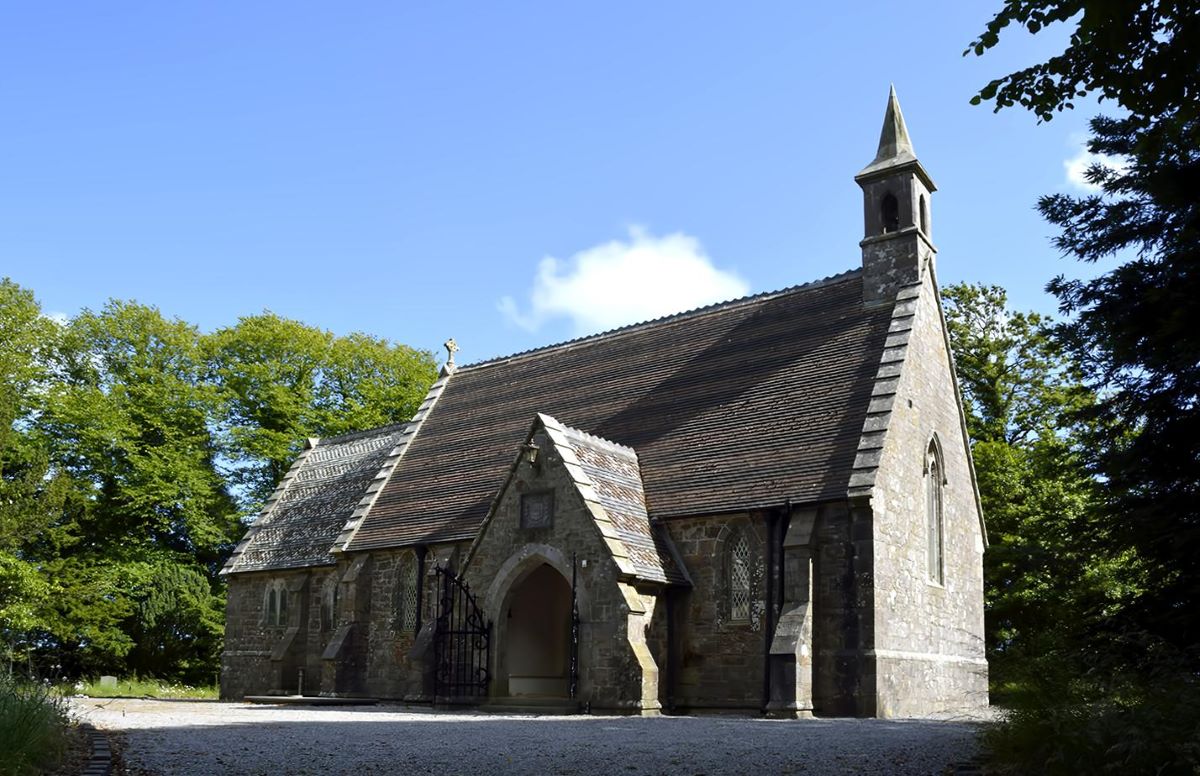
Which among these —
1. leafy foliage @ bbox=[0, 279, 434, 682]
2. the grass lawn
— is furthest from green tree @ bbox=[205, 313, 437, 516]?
the grass lawn

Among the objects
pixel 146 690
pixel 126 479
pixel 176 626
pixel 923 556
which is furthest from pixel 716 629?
pixel 126 479

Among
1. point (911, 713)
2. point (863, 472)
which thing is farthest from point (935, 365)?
point (911, 713)

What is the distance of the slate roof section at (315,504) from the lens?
3334 centimetres

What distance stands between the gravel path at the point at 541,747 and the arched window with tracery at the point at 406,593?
407 inches

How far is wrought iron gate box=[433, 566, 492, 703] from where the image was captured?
2392 cm

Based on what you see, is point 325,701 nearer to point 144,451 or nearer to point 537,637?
point 537,637

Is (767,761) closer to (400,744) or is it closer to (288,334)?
(400,744)

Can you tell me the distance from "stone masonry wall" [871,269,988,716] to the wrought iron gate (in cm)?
873

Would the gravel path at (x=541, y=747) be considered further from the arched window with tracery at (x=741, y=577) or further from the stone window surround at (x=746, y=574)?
the arched window with tracery at (x=741, y=577)

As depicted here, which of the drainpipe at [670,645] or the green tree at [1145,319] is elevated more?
the green tree at [1145,319]

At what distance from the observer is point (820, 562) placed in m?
20.8

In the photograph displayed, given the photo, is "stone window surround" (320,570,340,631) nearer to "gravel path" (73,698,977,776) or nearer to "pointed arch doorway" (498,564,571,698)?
"pointed arch doorway" (498,564,571,698)

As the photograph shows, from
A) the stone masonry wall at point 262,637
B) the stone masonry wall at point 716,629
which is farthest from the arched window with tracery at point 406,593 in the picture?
the stone masonry wall at point 716,629

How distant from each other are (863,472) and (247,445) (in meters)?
36.0
